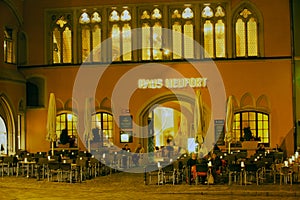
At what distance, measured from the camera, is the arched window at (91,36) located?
33.0 metres

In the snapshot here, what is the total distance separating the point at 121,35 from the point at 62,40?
9.97 feet

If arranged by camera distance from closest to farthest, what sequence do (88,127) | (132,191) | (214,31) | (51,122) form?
(132,191)
(51,122)
(88,127)
(214,31)

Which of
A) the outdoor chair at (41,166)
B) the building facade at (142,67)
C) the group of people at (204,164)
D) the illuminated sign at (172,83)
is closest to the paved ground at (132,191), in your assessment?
the group of people at (204,164)

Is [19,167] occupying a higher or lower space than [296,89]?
lower

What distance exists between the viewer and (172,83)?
32156mm

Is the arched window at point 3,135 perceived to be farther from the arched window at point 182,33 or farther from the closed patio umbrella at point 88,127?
the arched window at point 182,33

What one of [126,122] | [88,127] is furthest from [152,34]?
[88,127]

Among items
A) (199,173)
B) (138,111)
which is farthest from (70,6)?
(199,173)

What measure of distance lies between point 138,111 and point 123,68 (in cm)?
224

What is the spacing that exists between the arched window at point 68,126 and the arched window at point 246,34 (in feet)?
28.8

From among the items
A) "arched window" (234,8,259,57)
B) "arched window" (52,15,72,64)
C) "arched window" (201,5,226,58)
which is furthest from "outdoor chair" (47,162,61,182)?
"arched window" (234,8,259,57)

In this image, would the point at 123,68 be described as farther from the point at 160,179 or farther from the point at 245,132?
the point at 160,179

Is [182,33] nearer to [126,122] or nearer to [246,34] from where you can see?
[246,34]

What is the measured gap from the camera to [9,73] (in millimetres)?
31672
